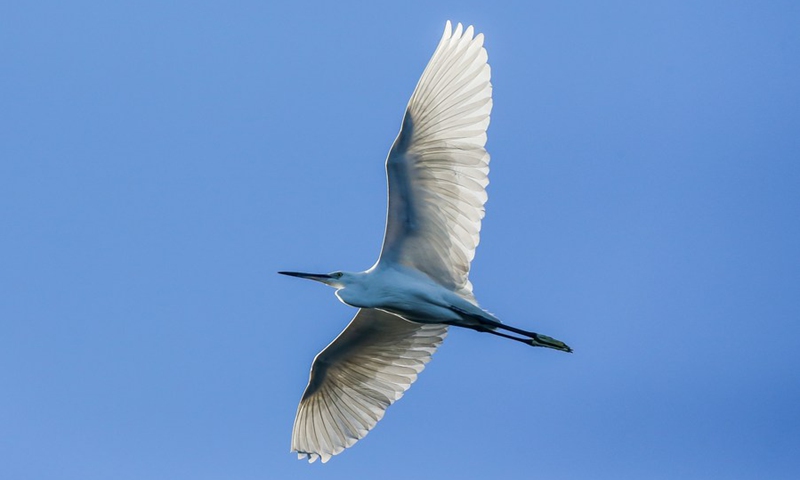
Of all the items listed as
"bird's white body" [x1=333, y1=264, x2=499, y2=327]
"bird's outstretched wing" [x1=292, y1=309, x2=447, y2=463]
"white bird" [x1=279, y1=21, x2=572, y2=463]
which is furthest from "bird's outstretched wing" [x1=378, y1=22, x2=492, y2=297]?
"bird's outstretched wing" [x1=292, y1=309, x2=447, y2=463]

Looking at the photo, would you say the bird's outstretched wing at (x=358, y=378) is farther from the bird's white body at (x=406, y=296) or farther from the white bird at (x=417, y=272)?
the bird's white body at (x=406, y=296)

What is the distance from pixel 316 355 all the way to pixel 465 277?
6.33 feet

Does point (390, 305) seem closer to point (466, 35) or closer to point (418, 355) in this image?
point (418, 355)

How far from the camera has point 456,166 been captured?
1038 cm

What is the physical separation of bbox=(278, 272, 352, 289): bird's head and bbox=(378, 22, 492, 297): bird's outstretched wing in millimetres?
751

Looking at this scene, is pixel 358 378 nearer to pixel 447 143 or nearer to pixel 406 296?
pixel 406 296

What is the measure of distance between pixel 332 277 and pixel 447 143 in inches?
68.0

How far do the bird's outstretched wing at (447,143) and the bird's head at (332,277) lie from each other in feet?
2.46

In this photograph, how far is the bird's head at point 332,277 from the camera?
35.8 ft

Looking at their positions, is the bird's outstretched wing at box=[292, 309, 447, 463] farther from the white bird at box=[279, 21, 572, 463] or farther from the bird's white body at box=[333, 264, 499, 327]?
the bird's white body at box=[333, 264, 499, 327]

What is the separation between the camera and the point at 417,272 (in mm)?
10938

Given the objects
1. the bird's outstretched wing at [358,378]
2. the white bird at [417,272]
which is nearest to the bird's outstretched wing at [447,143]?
the white bird at [417,272]

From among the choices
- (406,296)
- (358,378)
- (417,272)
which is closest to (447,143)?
(417,272)

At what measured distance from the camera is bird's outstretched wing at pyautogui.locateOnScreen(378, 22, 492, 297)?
10.2 meters
